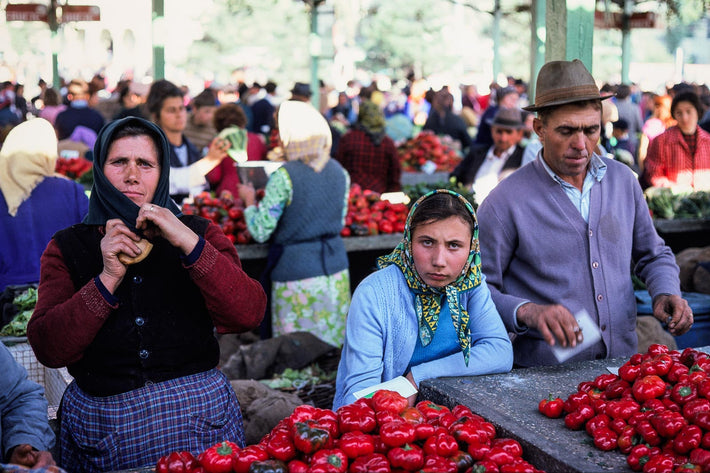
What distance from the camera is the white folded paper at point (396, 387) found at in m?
2.72

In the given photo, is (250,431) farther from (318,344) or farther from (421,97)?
(421,97)

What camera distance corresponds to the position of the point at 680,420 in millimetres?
2227

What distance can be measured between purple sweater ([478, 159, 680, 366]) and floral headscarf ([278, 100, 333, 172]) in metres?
2.36

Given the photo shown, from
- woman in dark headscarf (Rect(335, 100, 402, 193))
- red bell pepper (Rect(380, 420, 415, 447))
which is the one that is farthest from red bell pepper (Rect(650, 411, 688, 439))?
woman in dark headscarf (Rect(335, 100, 402, 193))

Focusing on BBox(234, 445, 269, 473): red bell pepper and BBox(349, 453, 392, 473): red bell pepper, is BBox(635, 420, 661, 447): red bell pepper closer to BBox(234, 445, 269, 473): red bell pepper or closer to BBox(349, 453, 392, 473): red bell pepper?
BBox(349, 453, 392, 473): red bell pepper

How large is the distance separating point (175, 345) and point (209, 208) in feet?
13.4

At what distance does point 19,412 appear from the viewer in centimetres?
262

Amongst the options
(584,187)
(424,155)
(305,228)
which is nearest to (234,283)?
(584,187)

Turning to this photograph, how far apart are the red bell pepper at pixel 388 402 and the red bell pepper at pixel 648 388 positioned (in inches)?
28.4

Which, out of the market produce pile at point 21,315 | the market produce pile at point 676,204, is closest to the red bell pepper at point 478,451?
the market produce pile at point 21,315

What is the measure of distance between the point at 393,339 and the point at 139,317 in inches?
34.5

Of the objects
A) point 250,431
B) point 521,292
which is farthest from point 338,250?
point 521,292

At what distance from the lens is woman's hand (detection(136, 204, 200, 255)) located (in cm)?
253

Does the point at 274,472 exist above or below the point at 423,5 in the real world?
below
